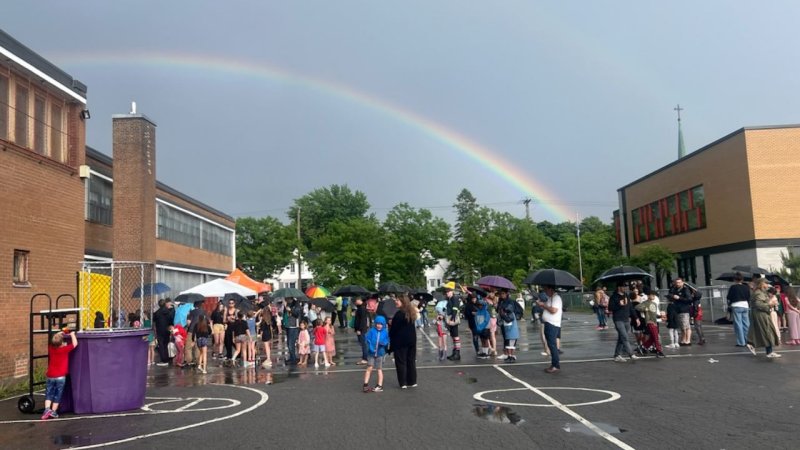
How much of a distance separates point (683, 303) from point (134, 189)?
71.9ft

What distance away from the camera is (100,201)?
26547 mm

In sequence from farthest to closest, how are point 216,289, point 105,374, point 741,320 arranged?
point 216,289
point 741,320
point 105,374

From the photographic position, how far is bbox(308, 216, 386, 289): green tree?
5584cm

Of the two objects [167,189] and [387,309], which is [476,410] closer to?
[387,309]

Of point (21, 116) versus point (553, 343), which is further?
point (21, 116)

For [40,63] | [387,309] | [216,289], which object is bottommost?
[387,309]

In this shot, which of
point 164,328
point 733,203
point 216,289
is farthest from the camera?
point 733,203

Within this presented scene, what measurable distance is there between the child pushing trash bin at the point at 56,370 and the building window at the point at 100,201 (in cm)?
1680

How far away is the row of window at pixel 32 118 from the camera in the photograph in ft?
48.0

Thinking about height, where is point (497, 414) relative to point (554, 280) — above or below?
below

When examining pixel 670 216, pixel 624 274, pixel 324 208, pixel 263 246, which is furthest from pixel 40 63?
pixel 324 208

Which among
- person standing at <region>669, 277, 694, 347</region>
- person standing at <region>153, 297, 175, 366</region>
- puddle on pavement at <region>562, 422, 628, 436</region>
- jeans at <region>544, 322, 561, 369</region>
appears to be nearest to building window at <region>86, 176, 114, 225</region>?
person standing at <region>153, 297, 175, 366</region>

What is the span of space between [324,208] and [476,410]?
94.6m

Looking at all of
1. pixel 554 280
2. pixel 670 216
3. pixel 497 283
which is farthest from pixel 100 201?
pixel 670 216
